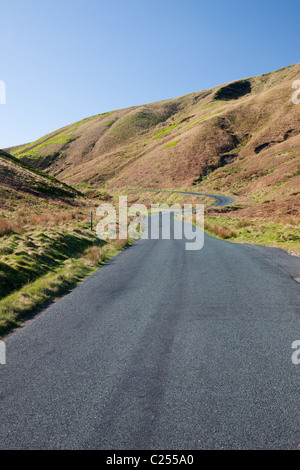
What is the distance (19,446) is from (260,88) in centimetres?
18589

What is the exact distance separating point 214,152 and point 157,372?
302ft

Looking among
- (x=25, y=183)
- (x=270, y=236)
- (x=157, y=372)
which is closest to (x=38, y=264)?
(x=157, y=372)

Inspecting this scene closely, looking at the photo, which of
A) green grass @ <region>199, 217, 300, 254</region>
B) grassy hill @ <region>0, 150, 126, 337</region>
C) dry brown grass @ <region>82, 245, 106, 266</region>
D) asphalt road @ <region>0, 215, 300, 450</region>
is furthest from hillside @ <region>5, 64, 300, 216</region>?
asphalt road @ <region>0, 215, 300, 450</region>

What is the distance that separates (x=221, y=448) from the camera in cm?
349

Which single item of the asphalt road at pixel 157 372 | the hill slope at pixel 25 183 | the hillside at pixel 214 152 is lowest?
the asphalt road at pixel 157 372

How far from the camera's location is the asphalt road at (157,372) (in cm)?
372

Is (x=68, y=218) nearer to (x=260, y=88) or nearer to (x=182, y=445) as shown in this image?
(x=182, y=445)

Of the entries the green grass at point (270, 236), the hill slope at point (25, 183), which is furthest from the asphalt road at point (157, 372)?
the hill slope at point (25, 183)

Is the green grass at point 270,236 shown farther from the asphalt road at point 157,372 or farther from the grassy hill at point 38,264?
the grassy hill at point 38,264

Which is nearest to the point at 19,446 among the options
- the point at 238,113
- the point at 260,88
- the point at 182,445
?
the point at 182,445

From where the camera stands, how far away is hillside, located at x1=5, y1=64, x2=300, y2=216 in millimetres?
59594

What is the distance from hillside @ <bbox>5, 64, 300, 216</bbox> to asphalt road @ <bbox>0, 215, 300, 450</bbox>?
98.9 ft

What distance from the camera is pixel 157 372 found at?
5.06 metres

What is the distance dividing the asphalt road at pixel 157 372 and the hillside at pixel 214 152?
1187 inches
